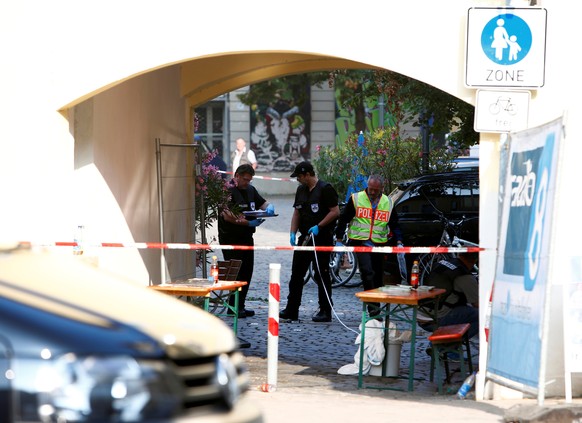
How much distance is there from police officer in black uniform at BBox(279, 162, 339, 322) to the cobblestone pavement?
0.26 metres

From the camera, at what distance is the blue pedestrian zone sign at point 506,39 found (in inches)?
364

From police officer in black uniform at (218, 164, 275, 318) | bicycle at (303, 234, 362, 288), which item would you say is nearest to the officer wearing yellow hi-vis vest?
police officer in black uniform at (218, 164, 275, 318)

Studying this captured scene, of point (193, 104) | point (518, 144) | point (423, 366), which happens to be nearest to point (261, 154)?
point (193, 104)

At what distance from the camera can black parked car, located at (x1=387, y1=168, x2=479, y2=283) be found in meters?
17.4

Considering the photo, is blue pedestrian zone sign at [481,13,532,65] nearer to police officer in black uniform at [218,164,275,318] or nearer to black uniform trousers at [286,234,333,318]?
black uniform trousers at [286,234,333,318]

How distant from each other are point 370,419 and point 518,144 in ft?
7.16

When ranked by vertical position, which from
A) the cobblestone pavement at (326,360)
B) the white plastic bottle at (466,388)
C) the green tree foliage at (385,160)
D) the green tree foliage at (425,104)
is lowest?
the cobblestone pavement at (326,360)

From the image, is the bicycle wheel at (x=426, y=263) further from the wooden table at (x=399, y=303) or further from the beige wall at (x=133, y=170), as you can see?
the wooden table at (x=399, y=303)

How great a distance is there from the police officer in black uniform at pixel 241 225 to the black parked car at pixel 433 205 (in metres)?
2.79

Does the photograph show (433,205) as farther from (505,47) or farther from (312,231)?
(505,47)

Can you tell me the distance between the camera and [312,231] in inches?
579

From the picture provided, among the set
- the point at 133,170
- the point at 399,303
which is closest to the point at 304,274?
the point at 133,170

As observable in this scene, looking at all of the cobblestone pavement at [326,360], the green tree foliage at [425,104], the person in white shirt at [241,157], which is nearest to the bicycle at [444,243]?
the cobblestone pavement at [326,360]

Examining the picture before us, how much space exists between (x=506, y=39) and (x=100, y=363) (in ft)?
19.8
